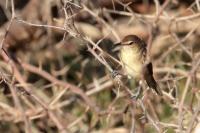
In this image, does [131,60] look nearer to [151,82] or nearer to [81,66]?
[151,82]

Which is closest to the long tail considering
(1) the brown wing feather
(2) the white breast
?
(1) the brown wing feather

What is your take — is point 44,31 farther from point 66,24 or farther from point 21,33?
point 66,24

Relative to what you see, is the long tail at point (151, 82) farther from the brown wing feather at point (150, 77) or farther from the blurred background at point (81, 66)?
the blurred background at point (81, 66)

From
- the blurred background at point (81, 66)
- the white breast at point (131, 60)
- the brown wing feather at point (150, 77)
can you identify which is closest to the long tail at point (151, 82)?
the brown wing feather at point (150, 77)

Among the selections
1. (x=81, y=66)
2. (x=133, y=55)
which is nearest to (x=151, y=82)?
(x=133, y=55)

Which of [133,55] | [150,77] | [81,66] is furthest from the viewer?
[81,66]

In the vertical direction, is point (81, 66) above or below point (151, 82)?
below

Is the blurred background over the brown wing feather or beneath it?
beneath

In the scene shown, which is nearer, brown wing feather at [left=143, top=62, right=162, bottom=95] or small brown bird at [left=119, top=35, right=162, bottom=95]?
brown wing feather at [left=143, top=62, right=162, bottom=95]

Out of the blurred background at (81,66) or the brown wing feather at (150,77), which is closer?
the brown wing feather at (150,77)

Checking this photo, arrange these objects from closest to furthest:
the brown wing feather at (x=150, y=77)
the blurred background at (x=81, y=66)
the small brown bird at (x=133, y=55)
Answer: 1. the brown wing feather at (x=150, y=77)
2. the small brown bird at (x=133, y=55)
3. the blurred background at (x=81, y=66)

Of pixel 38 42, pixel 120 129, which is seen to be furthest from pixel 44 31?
pixel 120 129

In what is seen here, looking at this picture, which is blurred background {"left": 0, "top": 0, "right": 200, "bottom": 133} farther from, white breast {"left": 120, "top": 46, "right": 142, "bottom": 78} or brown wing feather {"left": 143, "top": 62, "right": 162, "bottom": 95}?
brown wing feather {"left": 143, "top": 62, "right": 162, "bottom": 95}

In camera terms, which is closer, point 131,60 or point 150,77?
point 150,77
